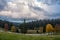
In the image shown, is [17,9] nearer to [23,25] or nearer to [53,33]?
[23,25]

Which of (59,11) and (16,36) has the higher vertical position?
(59,11)

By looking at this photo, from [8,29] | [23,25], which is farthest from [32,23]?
[8,29]

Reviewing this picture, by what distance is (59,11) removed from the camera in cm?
650

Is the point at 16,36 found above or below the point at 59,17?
below

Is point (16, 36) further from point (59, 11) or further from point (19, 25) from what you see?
point (59, 11)

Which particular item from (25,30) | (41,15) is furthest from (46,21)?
(25,30)

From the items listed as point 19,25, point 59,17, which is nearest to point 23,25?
point 19,25

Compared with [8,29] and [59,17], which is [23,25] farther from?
[59,17]

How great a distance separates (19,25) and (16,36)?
1.05 feet

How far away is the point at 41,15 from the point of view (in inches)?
257

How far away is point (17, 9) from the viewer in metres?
6.60

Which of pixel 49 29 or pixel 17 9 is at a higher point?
pixel 17 9

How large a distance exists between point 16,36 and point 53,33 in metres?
0.98

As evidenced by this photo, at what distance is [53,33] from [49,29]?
0.49 feet
